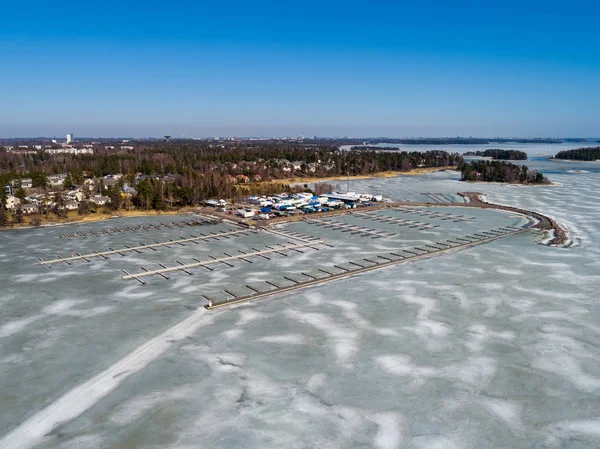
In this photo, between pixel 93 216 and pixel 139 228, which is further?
pixel 93 216

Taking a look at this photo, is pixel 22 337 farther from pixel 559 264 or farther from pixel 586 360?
pixel 559 264

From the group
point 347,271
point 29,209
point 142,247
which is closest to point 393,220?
point 347,271

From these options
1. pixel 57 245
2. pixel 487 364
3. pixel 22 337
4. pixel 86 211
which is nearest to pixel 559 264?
pixel 487 364

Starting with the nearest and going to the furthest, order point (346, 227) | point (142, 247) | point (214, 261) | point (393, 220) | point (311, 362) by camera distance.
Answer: point (311, 362) → point (214, 261) → point (142, 247) → point (346, 227) → point (393, 220)

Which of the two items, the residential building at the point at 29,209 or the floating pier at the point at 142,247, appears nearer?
the floating pier at the point at 142,247

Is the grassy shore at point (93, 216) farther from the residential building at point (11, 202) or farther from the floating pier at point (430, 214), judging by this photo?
the floating pier at point (430, 214)

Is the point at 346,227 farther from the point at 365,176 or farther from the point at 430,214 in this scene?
the point at 365,176

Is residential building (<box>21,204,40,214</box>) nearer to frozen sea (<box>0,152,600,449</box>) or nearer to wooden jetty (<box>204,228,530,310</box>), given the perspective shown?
frozen sea (<box>0,152,600,449</box>)

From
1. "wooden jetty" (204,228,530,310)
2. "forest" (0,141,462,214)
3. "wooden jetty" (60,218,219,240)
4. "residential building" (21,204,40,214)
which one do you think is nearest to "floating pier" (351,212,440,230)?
"wooden jetty" (204,228,530,310)

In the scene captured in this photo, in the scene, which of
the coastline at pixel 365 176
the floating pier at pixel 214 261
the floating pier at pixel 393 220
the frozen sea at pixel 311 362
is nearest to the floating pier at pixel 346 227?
the floating pier at pixel 393 220
